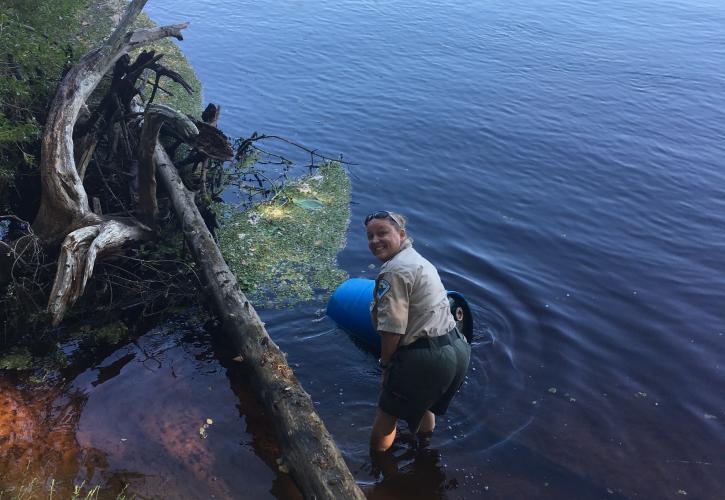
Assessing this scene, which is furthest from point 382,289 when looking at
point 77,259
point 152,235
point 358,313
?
point 152,235

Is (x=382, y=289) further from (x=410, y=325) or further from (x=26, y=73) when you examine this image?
(x=26, y=73)

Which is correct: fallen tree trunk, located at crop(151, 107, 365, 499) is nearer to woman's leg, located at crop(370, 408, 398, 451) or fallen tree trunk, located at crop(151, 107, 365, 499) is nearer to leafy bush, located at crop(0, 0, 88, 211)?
woman's leg, located at crop(370, 408, 398, 451)

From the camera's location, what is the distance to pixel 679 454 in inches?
221

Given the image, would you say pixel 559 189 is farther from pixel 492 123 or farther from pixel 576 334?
pixel 576 334

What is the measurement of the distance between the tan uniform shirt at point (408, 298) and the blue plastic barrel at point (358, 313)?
1.66 metres

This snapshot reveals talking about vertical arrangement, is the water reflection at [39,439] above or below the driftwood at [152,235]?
below

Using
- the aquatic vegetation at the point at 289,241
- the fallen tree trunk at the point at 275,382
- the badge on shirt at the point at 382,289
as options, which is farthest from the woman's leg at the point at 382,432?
the aquatic vegetation at the point at 289,241

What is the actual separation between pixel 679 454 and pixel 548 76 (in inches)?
527

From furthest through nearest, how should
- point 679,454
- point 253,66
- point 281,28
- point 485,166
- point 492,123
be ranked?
point 281,28, point 253,66, point 492,123, point 485,166, point 679,454

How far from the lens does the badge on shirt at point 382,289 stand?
4.39m

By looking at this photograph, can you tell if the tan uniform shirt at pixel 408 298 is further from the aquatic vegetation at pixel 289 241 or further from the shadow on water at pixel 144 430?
the aquatic vegetation at pixel 289 241

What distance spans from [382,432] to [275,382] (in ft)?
3.12

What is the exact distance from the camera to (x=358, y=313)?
21.2ft

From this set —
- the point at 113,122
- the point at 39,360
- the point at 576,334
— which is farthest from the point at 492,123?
the point at 39,360
